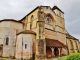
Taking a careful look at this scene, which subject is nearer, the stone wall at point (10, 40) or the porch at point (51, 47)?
the porch at point (51, 47)

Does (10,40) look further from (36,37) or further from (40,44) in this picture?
(40,44)

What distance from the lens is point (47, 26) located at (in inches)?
841

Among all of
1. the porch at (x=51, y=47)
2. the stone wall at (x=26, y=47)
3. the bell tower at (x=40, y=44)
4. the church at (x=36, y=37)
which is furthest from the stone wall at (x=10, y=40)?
the porch at (x=51, y=47)

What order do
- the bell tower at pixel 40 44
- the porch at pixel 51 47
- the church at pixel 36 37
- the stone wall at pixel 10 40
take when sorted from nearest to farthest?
1. the bell tower at pixel 40 44
2. the church at pixel 36 37
3. the porch at pixel 51 47
4. the stone wall at pixel 10 40

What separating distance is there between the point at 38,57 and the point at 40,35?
13.9ft

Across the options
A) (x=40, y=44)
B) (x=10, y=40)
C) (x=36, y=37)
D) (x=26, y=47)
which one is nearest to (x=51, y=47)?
(x=40, y=44)

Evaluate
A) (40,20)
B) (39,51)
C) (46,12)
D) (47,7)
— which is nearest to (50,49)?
(39,51)

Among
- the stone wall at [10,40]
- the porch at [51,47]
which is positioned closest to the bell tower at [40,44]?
the porch at [51,47]

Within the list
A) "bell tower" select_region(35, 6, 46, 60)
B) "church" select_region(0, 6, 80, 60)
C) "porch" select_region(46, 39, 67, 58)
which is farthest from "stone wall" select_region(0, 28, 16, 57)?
"porch" select_region(46, 39, 67, 58)

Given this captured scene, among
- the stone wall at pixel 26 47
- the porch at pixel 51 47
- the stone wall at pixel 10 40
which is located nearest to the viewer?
the stone wall at pixel 26 47

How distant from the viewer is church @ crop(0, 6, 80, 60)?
615 inches

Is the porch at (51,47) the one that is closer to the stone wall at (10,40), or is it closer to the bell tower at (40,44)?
the bell tower at (40,44)

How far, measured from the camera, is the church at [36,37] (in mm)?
15609

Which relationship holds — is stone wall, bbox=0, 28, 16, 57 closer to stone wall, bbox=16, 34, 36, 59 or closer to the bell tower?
stone wall, bbox=16, 34, 36, 59
